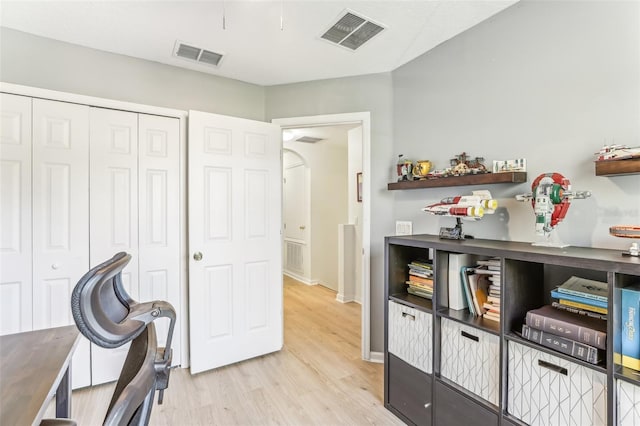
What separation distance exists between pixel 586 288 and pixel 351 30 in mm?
1890

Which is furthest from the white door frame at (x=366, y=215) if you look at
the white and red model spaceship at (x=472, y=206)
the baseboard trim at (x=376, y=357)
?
the white and red model spaceship at (x=472, y=206)

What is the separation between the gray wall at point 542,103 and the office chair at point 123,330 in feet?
5.85

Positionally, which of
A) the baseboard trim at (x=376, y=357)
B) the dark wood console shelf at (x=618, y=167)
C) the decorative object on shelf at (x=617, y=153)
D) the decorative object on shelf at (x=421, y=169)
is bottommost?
the baseboard trim at (x=376, y=357)

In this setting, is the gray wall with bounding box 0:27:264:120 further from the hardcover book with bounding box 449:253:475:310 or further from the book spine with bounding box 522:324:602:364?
the book spine with bounding box 522:324:602:364

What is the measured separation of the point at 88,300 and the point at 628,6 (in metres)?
2.17

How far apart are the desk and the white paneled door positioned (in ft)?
3.71

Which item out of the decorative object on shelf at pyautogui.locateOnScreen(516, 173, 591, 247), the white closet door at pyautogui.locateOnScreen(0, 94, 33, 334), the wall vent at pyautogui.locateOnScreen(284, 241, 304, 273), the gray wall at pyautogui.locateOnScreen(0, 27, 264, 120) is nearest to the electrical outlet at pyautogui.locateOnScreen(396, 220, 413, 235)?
the decorative object on shelf at pyautogui.locateOnScreen(516, 173, 591, 247)

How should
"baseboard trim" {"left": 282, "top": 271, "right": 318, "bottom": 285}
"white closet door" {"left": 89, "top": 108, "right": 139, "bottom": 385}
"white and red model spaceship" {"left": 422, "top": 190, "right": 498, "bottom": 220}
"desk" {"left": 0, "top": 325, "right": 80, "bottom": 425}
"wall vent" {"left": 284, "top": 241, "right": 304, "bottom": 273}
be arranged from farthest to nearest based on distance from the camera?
1. "wall vent" {"left": 284, "top": 241, "right": 304, "bottom": 273}
2. "baseboard trim" {"left": 282, "top": 271, "right": 318, "bottom": 285}
3. "white closet door" {"left": 89, "top": 108, "right": 139, "bottom": 385}
4. "white and red model spaceship" {"left": 422, "top": 190, "right": 498, "bottom": 220}
5. "desk" {"left": 0, "top": 325, "right": 80, "bottom": 425}

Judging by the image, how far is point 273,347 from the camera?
2.70 metres

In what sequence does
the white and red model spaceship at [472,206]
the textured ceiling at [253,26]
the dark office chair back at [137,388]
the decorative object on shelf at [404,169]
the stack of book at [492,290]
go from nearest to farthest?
the dark office chair back at [137,388] < the stack of book at [492,290] < the white and red model spaceship at [472,206] < the textured ceiling at [253,26] < the decorative object on shelf at [404,169]

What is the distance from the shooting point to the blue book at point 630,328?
1.02 meters

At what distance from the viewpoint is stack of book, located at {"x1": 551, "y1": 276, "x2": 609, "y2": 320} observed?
1164mm

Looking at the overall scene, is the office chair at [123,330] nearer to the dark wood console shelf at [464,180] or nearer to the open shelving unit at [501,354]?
the open shelving unit at [501,354]

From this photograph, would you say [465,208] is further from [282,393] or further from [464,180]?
[282,393]
